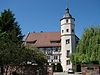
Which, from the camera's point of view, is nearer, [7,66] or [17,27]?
[7,66]

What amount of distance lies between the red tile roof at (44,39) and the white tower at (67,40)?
276 centimetres

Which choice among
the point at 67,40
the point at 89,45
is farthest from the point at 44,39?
the point at 89,45

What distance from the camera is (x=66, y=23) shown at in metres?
67.8

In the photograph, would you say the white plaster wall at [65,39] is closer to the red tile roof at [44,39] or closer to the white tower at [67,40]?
the white tower at [67,40]

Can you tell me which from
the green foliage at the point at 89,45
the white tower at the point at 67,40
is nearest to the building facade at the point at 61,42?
the white tower at the point at 67,40

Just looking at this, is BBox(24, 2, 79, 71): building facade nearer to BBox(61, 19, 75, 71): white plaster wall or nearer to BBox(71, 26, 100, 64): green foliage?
BBox(61, 19, 75, 71): white plaster wall

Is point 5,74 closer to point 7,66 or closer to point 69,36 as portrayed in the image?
point 7,66

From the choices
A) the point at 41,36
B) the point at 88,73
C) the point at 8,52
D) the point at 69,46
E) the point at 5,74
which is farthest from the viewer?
the point at 41,36

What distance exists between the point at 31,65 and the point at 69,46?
4678cm

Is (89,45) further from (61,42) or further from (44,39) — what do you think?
(44,39)

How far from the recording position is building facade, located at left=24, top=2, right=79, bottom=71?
2665 inches

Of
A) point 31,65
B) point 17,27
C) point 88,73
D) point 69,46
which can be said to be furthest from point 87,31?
point 88,73

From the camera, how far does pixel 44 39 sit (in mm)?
72438

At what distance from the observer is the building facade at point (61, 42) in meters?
67.7
